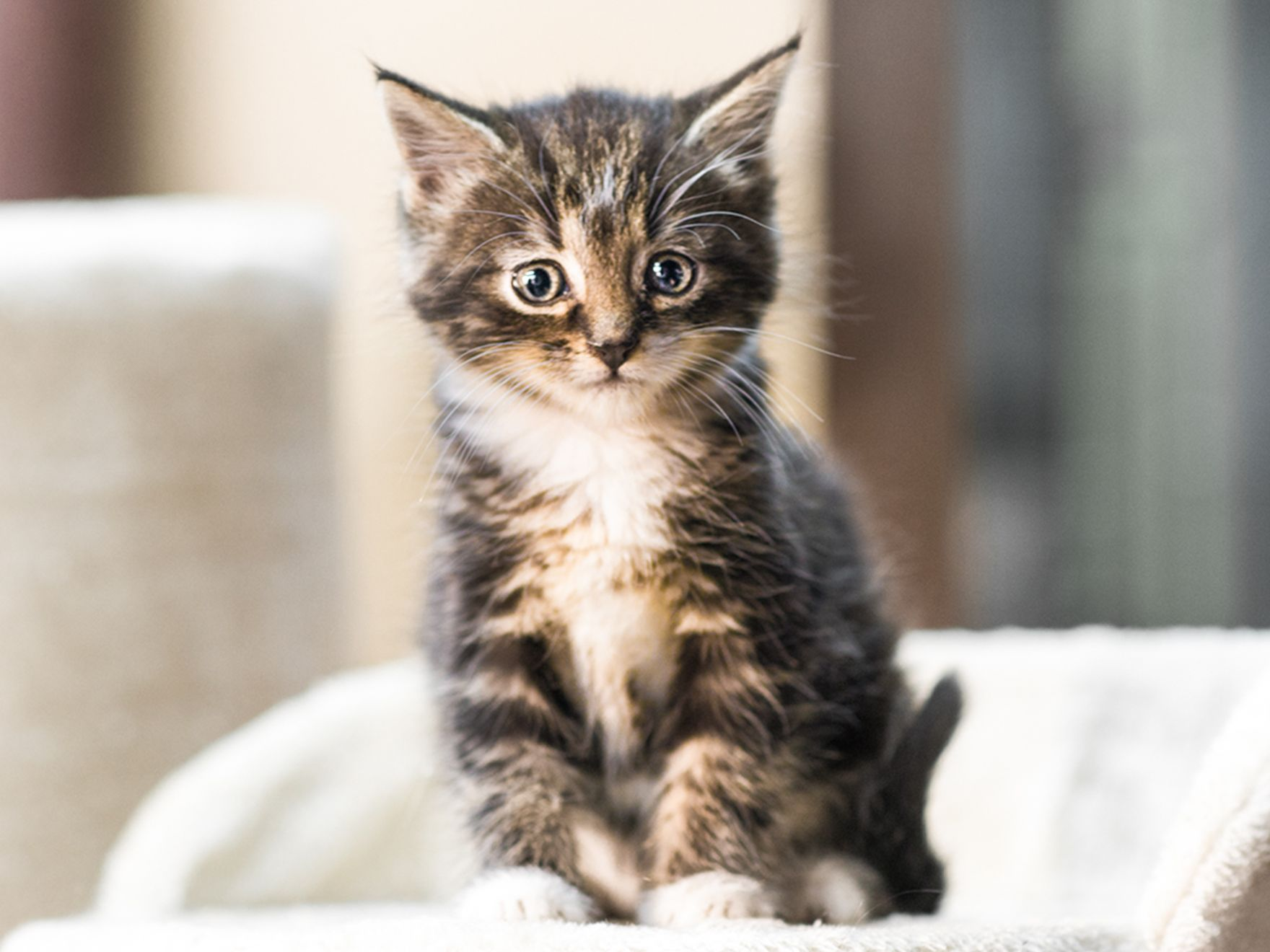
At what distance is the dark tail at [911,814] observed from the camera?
1.13 meters

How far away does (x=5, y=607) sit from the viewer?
162cm

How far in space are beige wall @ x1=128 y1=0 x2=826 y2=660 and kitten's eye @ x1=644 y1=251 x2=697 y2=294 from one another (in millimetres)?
1102

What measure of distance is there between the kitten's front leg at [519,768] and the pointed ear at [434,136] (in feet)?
1.23

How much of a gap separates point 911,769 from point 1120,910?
322mm

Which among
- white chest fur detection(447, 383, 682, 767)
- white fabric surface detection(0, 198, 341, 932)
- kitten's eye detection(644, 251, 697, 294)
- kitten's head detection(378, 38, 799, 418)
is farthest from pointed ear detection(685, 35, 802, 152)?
white fabric surface detection(0, 198, 341, 932)

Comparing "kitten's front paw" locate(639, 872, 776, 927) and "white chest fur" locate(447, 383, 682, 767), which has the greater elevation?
"white chest fur" locate(447, 383, 682, 767)

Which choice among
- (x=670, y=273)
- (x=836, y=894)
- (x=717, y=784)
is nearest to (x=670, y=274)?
(x=670, y=273)

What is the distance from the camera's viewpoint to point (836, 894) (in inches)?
43.3

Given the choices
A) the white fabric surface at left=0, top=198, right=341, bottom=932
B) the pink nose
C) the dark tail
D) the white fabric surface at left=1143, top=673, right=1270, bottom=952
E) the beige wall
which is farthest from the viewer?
the beige wall

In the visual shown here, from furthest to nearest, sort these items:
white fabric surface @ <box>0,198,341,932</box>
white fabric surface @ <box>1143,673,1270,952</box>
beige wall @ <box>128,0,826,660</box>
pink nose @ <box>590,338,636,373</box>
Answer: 1. beige wall @ <box>128,0,826,660</box>
2. white fabric surface @ <box>0,198,341,932</box>
3. pink nose @ <box>590,338,636,373</box>
4. white fabric surface @ <box>1143,673,1270,952</box>

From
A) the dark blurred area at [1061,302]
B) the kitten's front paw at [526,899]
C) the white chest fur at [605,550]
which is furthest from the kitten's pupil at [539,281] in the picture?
the dark blurred area at [1061,302]

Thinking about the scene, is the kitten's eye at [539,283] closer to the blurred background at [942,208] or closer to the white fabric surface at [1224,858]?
the white fabric surface at [1224,858]

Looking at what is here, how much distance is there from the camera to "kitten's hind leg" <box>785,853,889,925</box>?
1.08 meters

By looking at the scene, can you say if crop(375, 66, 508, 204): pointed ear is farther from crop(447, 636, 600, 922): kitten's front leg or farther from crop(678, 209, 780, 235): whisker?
crop(447, 636, 600, 922): kitten's front leg
